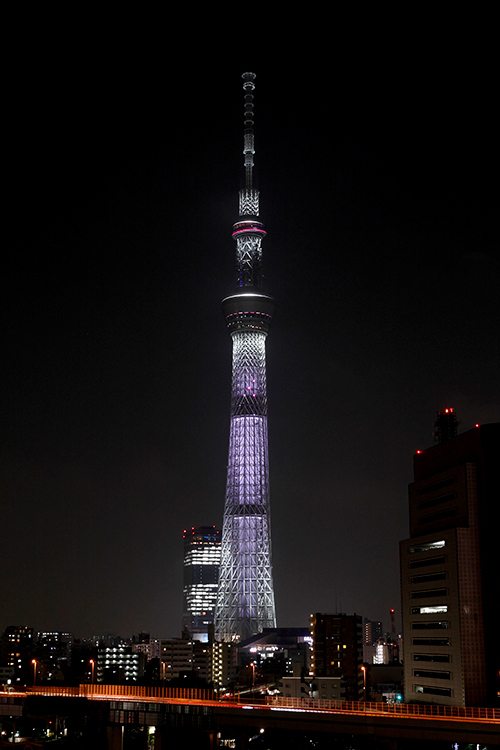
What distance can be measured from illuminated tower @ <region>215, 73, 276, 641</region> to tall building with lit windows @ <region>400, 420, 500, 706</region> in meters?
60.0

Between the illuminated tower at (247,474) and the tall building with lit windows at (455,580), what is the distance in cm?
5998

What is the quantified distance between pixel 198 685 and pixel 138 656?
4047cm

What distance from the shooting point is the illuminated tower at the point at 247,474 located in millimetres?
133625

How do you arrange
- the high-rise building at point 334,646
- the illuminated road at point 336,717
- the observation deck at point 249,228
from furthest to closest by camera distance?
the observation deck at point 249,228 < the high-rise building at point 334,646 < the illuminated road at point 336,717

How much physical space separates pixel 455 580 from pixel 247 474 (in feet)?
231

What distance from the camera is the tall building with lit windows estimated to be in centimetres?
6384

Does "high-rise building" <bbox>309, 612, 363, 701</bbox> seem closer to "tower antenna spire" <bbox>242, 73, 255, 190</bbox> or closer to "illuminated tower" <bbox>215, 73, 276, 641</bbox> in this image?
"illuminated tower" <bbox>215, 73, 276, 641</bbox>

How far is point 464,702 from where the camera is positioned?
6200 cm

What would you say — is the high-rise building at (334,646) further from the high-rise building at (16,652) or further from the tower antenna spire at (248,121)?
the tower antenna spire at (248,121)

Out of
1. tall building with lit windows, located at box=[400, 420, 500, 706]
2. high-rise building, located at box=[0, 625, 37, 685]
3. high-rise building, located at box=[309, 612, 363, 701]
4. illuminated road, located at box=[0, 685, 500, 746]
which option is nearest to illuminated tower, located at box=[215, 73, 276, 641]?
high-rise building, located at box=[309, 612, 363, 701]

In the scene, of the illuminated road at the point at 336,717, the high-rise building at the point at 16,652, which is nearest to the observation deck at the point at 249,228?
the high-rise building at the point at 16,652

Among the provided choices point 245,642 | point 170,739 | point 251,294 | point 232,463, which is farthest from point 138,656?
point 170,739

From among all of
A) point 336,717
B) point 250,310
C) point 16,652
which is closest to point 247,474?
point 250,310

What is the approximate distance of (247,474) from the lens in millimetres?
134875
